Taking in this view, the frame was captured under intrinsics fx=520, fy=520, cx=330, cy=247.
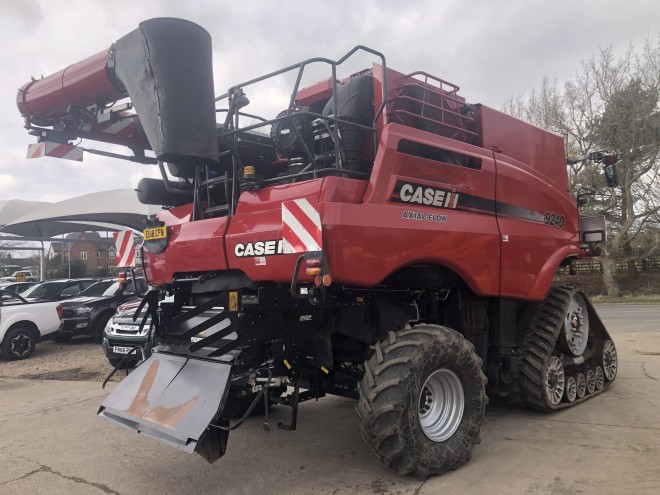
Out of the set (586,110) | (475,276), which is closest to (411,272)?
(475,276)

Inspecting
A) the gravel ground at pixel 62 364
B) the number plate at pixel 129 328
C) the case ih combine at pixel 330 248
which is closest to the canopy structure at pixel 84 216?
the gravel ground at pixel 62 364

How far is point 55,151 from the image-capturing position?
15.3ft

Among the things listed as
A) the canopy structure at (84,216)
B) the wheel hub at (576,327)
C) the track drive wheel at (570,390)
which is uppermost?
the canopy structure at (84,216)

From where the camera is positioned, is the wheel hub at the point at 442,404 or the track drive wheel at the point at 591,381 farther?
the track drive wheel at the point at 591,381

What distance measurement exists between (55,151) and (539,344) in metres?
5.10

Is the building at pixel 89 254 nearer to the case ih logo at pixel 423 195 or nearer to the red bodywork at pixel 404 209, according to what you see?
the red bodywork at pixel 404 209

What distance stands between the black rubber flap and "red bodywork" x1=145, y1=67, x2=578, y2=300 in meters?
0.76

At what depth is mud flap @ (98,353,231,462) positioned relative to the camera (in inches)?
135

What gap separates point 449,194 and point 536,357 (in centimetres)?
218

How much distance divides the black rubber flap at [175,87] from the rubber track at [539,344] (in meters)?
3.80

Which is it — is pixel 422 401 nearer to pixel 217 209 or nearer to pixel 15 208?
pixel 217 209

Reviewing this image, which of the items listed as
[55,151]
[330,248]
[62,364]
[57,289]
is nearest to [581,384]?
[330,248]

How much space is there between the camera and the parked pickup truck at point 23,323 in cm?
1055

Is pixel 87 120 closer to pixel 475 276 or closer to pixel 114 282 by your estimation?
pixel 475 276
